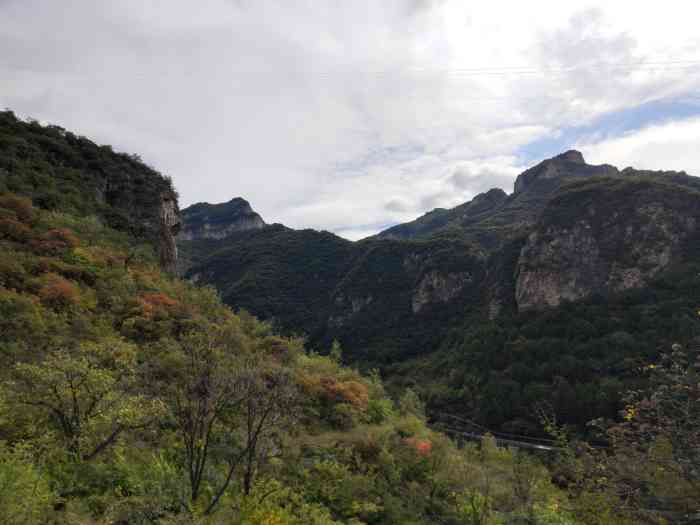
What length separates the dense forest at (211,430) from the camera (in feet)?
22.9

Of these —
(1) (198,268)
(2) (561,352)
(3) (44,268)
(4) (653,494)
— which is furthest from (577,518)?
(1) (198,268)

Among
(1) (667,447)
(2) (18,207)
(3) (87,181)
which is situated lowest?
(1) (667,447)

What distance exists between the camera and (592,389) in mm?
51000

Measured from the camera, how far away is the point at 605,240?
7819cm

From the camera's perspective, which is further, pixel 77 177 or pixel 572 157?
pixel 572 157

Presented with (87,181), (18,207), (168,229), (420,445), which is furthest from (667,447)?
(87,181)

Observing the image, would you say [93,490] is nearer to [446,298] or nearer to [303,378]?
[303,378]

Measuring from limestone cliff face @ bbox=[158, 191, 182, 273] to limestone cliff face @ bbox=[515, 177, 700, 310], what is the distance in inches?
2644

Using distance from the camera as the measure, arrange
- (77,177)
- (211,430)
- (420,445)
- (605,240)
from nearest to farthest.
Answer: (211,430) → (420,445) → (77,177) → (605,240)

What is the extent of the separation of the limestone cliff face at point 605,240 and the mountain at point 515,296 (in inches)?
8.7

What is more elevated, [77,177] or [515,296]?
[77,177]

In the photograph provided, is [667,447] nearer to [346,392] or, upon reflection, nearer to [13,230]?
[346,392]

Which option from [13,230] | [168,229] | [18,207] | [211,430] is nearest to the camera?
[211,430]

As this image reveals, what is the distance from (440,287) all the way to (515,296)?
28.5 meters
